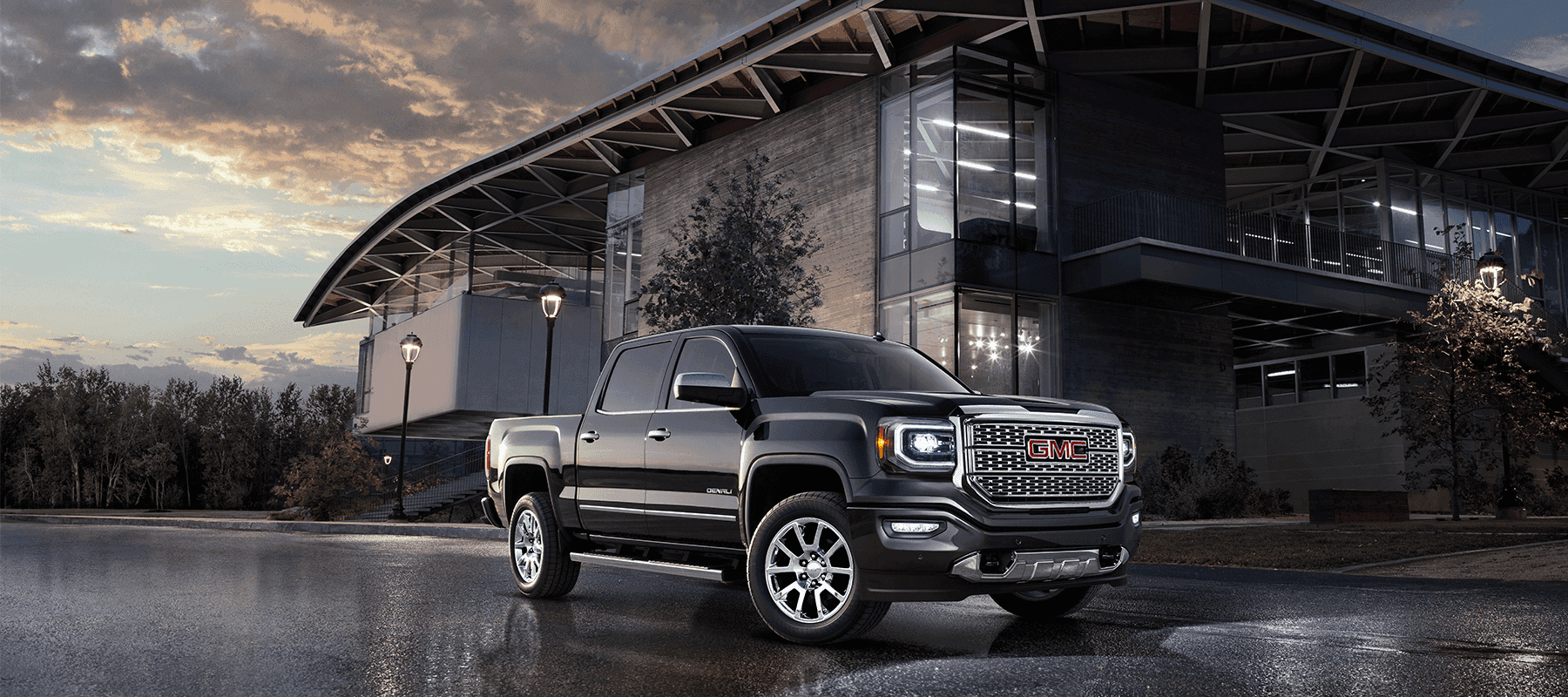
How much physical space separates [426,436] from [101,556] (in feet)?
134

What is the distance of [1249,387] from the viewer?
113ft

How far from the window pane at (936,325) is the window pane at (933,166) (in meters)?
1.20


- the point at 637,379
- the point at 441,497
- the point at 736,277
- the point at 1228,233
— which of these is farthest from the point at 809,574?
the point at 441,497

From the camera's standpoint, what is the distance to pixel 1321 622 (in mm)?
7332

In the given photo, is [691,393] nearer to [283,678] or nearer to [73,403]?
[283,678]

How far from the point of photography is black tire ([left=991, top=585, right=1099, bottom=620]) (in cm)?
745

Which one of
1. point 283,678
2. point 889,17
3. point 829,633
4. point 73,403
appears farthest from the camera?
point 73,403

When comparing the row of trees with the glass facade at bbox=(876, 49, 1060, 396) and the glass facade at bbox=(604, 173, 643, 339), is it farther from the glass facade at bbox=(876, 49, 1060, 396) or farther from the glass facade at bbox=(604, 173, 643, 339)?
the glass facade at bbox=(876, 49, 1060, 396)

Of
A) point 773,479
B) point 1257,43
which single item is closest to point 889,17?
point 1257,43

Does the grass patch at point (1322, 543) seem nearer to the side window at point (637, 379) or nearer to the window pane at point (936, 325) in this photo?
the window pane at point (936, 325)

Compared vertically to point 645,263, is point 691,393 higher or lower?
lower

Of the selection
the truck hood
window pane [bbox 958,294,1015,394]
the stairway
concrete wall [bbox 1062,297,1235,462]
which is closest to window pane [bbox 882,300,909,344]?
window pane [bbox 958,294,1015,394]

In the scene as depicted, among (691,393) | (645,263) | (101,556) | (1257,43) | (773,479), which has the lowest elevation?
(101,556)

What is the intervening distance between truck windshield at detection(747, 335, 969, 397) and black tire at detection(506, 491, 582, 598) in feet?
7.93
